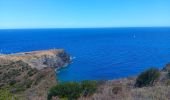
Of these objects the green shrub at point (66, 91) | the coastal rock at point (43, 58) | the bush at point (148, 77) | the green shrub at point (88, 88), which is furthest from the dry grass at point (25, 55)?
the green shrub at point (88, 88)

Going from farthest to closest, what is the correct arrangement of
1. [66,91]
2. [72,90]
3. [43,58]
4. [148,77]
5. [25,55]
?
[43,58]
[25,55]
[148,77]
[66,91]
[72,90]

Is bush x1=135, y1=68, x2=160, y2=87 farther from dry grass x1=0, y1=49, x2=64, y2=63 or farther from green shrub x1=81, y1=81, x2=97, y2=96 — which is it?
dry grass x1=0, y1=49, x2=64, y2=63

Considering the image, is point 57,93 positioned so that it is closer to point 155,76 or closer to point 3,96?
point 3,96

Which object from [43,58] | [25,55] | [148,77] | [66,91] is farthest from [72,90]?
[43,58]

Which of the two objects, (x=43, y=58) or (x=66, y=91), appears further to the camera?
(x=43, y=58)

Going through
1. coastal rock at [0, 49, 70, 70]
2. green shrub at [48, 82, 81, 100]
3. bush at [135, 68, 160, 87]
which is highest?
green shrub at [48, 82, 81, 100]

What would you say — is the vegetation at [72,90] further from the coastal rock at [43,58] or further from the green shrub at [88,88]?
the coastal rock at [43,58]

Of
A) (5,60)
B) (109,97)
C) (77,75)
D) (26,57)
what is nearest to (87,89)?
(109,97)

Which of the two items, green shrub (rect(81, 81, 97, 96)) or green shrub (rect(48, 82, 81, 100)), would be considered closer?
green shrub (rect(81, 81, 97, 96))

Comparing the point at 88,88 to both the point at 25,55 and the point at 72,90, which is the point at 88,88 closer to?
the point at 72,90

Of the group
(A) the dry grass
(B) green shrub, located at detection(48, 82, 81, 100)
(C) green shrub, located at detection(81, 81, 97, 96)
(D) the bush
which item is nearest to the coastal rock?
(A) the dry grass

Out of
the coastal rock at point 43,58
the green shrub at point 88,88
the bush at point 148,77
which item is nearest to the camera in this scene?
the green shrub at point 88,88
